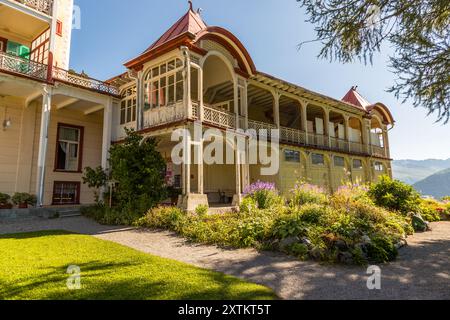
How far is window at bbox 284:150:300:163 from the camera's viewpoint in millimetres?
18064

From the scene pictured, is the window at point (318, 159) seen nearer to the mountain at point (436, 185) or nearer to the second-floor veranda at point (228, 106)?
the second-floor veranda at point (228, 106)

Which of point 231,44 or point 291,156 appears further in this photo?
point 291,156

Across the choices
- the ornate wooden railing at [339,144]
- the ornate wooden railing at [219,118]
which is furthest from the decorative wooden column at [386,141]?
the ornate wooden railing at [219,118]

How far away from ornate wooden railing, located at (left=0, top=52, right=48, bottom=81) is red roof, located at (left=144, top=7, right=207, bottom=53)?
196 inches

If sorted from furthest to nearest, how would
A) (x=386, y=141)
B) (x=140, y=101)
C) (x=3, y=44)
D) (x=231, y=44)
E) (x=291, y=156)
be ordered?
1. (x=386, y=141)
2. (x=291, y=156)
3. (x=140, y=101)
4. (x=231, y=44)
5. (x=3, y=44)

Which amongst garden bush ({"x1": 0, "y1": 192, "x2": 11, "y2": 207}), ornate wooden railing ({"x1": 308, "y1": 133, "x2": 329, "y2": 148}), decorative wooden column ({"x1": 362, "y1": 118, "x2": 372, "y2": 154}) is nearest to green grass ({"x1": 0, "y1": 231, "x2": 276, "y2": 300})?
garden bush ({"x1": 0, "y1": 192, "x2": 11, "y2": 207})

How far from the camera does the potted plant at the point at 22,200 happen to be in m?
12.2

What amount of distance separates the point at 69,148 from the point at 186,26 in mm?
9399

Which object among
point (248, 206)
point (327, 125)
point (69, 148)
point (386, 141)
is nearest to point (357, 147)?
point (327, 125)

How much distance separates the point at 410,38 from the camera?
7.97 m

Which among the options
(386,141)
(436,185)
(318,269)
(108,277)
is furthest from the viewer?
(436,185)

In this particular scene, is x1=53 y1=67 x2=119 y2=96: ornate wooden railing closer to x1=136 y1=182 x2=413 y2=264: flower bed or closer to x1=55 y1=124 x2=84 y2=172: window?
x1=55 y1=124 x2=84 y2=172: window

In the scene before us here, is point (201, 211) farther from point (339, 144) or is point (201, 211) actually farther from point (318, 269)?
point (339, 144)

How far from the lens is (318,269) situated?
18.0 feet
